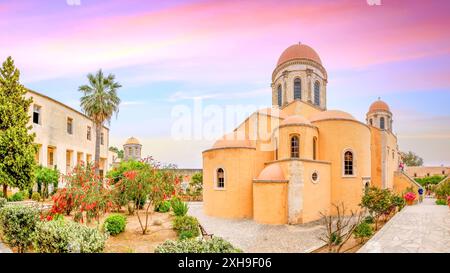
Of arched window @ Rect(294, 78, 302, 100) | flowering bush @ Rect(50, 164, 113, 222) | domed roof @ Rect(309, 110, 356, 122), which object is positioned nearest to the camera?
flowering bush @ Rect(50, 164, 113, 222)

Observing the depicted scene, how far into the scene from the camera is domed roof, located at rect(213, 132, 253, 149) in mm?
15617

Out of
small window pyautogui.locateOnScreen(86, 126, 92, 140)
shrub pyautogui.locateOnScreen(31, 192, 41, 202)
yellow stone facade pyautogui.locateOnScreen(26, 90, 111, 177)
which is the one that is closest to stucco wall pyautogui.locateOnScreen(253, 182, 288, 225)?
yellow stone facade pyautogui.locateOnScreen(26, 90, 111, 177)

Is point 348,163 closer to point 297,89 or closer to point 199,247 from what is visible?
point 297,89

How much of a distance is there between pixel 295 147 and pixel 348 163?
12.2 feet

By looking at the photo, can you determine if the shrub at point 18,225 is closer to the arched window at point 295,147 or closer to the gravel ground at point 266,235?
the gravel ground at point 266,235

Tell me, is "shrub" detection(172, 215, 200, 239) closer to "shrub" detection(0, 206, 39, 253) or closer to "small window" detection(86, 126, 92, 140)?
"shrub" detection(0, 206, 39, 253)

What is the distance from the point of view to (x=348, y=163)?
15.7 m

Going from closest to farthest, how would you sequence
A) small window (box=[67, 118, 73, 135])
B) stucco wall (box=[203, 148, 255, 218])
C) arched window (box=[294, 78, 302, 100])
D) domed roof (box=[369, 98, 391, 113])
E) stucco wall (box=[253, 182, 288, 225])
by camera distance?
1. stucco wall (box=[253, 182, 288, 225])
2. stucco wall (box=[203, 148, 255, 218])
3. small window (box=[67, 118, 73, 135])
4. arched window (box=[294, 78, 302, 100])
5. domed roof (box=[369, 98, 391, 113])

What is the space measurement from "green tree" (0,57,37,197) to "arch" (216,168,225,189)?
371 inches

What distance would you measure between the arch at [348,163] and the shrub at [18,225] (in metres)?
15.3

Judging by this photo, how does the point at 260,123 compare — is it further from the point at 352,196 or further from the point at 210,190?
the point at 352,196

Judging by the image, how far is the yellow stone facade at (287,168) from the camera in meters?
13.4

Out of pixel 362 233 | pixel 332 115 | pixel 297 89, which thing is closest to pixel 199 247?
pixel 362 233
